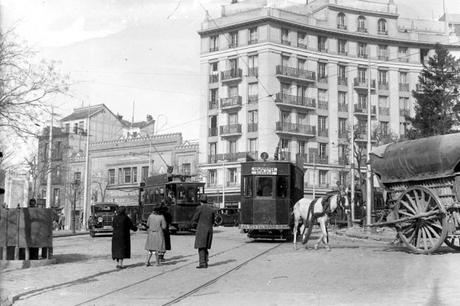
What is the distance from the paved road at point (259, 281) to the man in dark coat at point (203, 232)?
0.38 metres

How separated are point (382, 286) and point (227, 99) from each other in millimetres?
55847

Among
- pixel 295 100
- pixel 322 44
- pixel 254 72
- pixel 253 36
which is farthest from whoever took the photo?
pixel 322 44

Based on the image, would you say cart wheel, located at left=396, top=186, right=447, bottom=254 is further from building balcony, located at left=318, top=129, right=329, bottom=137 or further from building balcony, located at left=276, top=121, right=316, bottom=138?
building balcony, located at left=318, top=129, right=329, bottom=137

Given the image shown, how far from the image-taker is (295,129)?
6544 cm

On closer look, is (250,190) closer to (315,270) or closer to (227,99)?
(315,270)

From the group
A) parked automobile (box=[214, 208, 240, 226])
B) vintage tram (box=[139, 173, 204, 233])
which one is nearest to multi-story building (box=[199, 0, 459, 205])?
parked automobile (box=[214, 208, 240, 226])

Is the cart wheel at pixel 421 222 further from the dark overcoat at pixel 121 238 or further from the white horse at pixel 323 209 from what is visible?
the dark overcoat at pixel 121 238

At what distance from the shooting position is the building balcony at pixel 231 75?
64750 mm

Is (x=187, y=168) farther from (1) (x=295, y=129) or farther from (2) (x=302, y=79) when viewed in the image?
(2) (x=302, y=79)

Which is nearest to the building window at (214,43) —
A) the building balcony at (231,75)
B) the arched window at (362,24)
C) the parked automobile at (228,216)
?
the building balcony at (231,75)

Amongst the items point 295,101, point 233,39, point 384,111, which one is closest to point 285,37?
point 233,39

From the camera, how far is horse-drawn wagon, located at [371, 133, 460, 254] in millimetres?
15180

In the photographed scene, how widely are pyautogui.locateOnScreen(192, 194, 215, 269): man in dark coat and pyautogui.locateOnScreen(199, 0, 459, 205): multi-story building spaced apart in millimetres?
47821

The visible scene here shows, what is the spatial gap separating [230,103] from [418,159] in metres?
50.3
